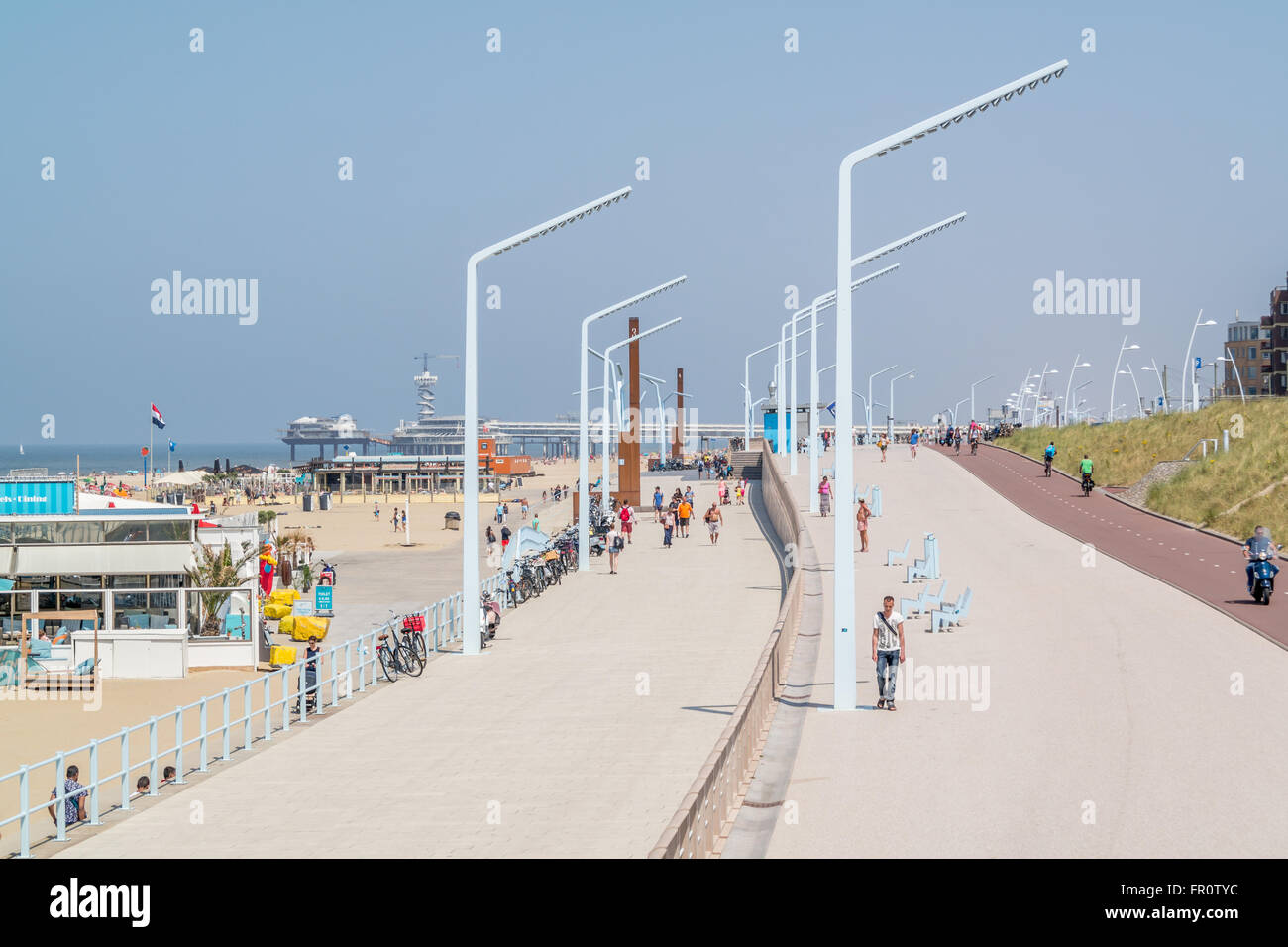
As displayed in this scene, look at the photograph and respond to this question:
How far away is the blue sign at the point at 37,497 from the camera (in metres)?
27.1

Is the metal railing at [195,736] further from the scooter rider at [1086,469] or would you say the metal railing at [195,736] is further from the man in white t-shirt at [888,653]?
the scooter rider at [1086,469]

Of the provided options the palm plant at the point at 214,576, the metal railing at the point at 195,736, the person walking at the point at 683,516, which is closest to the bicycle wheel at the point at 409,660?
the metal railing at the point at 195,736

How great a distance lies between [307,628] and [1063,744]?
1719 centimetres

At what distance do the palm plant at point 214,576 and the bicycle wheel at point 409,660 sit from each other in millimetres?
6666

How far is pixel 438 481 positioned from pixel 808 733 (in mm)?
111435

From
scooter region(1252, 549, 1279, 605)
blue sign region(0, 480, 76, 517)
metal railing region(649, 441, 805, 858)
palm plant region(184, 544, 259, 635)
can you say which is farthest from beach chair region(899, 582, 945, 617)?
blue sign region(0, 480, 76, 517)

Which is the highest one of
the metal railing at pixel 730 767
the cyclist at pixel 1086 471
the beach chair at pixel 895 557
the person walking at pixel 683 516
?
the cyclist at pixel 1086 471

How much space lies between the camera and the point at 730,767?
36.8 ft

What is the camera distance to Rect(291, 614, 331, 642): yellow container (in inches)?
1049

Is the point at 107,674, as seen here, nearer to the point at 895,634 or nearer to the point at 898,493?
the point at 895,634

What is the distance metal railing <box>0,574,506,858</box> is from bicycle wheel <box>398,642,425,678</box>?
1.37ft
